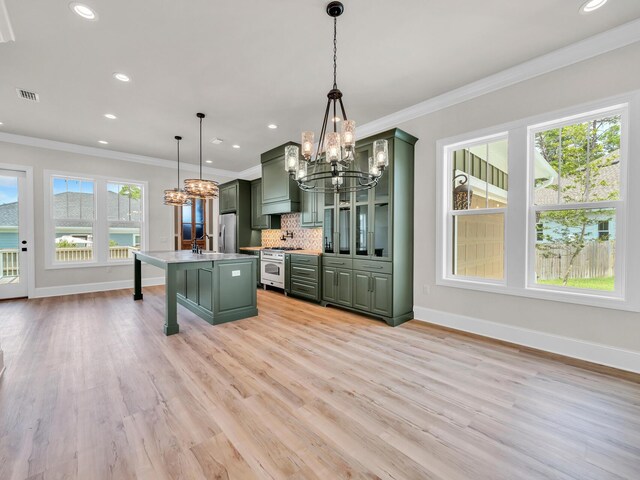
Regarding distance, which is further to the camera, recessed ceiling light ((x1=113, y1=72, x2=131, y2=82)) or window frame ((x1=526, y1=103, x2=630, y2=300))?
recessed ceiling light ((x1=113, y1=72, x2=131, y2=82))

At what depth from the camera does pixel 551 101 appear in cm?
283

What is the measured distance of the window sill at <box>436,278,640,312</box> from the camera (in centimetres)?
249

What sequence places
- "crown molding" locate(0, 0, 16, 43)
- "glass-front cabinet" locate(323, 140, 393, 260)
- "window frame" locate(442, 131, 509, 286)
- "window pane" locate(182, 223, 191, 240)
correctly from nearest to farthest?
"crown molding" locate(0, 0, 16, 43) → "window frame" locate(442, 131, 509, 286) → "glass-front cabinet" locate(323, 140, 393, 260) → "window pane" locate(182, 223, 191, 240)

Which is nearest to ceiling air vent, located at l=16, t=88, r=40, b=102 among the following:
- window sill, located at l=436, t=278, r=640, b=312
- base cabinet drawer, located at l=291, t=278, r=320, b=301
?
base cabinet drawer, located at l=291, t=278, r=320, b=301

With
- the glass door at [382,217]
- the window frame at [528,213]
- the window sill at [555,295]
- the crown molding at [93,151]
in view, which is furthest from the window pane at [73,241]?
the window sill at [555,295]

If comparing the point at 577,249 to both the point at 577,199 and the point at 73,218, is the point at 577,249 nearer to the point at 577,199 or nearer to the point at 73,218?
the point at 577,199

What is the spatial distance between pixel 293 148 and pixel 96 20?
1.91 m

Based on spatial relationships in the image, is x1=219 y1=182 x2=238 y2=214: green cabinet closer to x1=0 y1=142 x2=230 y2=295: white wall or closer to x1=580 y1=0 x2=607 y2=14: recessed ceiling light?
x1=0 y1=142 x2=230 y2=295: white wall

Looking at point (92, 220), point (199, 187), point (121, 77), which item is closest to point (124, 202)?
point (92, 220)

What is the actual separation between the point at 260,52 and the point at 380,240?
2558mm

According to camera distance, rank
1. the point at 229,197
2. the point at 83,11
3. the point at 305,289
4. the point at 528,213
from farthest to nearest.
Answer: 1. the point at 229,197
2. the point at 305,289
3. the point at 528,213
4. the point at 83,11

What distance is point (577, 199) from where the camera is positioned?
281cm

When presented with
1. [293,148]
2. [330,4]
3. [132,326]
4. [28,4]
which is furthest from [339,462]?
[28,4]

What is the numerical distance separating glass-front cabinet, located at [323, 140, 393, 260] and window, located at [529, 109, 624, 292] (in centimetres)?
162
